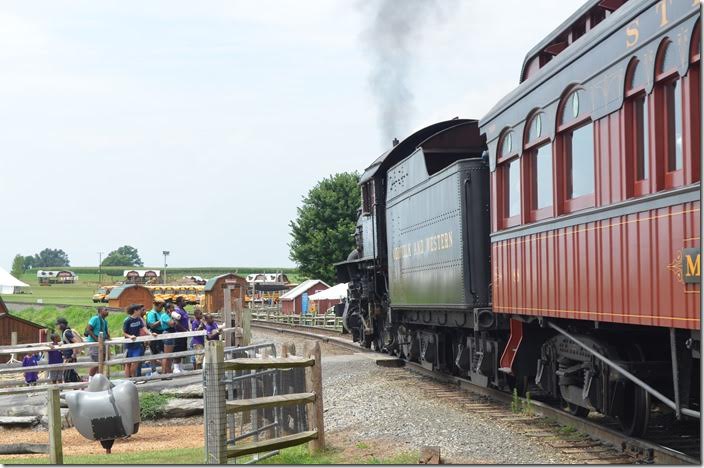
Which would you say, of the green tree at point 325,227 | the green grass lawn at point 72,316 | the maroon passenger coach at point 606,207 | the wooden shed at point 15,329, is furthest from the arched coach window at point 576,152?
the green tree at point 325,227

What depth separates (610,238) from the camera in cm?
831

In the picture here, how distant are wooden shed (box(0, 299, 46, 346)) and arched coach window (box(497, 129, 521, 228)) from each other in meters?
30.0

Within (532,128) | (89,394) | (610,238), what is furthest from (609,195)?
(89,394)

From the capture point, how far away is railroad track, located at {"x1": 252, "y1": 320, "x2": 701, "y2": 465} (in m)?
9.02

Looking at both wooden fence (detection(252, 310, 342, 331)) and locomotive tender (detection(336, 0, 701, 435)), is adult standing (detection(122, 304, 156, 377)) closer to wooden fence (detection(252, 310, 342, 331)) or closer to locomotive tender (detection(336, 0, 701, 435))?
locomotive tender (detection(336, 0, 701, 435))

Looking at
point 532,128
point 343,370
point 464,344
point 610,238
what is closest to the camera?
point 610,238

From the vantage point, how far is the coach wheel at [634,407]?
947 centimetres

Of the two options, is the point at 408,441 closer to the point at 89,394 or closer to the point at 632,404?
the point at 632,404

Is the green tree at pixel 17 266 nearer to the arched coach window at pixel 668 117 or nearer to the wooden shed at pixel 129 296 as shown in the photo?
the wooden shed at pixel 129 296

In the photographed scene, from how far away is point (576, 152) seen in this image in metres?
9.41

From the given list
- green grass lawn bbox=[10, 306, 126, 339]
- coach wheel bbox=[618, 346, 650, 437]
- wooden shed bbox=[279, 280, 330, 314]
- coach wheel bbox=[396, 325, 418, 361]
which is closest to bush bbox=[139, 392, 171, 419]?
coach wheel bbox=[396, 325, 418, 361]

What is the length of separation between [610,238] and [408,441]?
3485 mm

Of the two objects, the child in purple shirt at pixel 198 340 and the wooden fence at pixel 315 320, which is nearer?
the child in purple shirt at pixel 198 340

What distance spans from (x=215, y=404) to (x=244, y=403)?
32 cm
